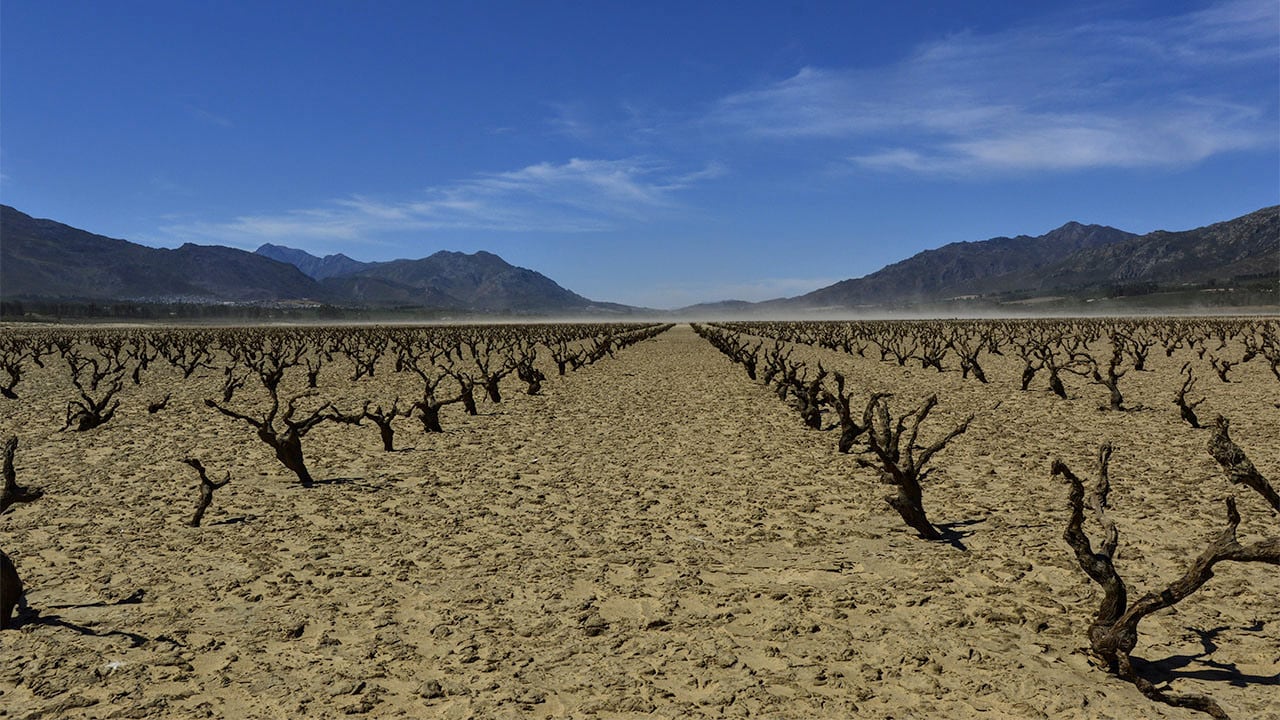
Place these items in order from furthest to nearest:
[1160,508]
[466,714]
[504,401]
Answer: [504,401] < [1160,508] < [466,714]

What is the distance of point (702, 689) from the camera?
4434mm

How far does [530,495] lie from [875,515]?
13.4 ft

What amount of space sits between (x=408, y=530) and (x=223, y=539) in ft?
5.84

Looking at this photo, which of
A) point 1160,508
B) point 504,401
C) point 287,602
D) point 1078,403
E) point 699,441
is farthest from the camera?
point 504,401

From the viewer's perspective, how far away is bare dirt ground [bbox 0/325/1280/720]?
173 inches

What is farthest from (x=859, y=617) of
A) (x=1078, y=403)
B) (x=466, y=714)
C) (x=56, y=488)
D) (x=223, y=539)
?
A: (x=1078, y=403)

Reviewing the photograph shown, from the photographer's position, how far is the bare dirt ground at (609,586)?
439cm

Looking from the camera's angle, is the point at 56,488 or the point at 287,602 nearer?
the point at 287,602

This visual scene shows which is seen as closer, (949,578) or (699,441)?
(949,578)

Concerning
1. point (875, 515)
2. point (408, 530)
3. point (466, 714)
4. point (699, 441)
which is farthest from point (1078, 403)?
point (466, 714)

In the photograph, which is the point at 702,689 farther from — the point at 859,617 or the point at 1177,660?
the point at 1177,660

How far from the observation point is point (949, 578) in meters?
6.10

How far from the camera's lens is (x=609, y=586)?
6.13 m

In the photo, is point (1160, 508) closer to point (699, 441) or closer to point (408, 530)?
point (699, 441)
